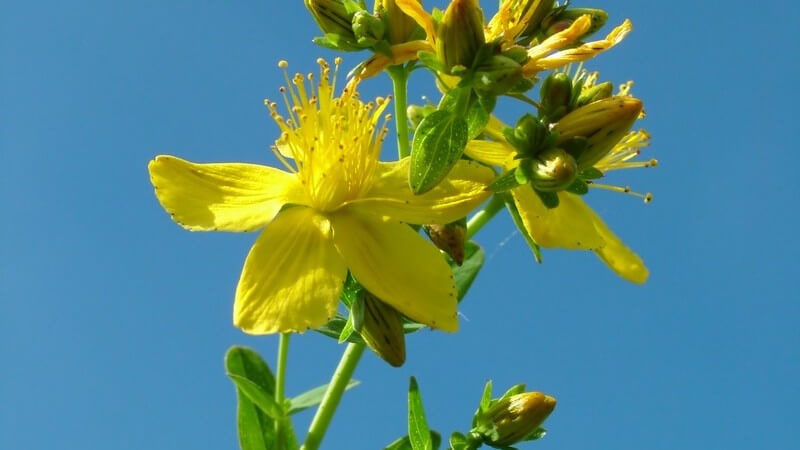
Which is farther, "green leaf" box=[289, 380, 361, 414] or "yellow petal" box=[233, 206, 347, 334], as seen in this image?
"green leaf" box=[289, 380, 361, 414]

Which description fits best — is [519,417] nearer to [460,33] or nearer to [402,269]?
[402,269]

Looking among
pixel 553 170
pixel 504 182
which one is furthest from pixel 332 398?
pixel 553 170

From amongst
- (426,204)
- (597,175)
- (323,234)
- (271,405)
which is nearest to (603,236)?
(597,175)

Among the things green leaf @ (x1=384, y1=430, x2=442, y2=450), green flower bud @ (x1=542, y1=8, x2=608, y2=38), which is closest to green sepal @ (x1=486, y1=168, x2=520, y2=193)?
green flower bud @ (x1=542, y1=8, x2=608, y2=38)

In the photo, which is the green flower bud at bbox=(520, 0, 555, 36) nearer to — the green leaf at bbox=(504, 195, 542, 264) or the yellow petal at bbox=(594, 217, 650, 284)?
the green leaf at bbox=(504, 195, 542, 264)

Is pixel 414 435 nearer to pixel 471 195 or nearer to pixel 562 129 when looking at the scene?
pixel 471 195

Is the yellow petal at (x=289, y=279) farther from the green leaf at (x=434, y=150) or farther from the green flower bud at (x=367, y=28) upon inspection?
the green flower bud at (x=367, y=28)
